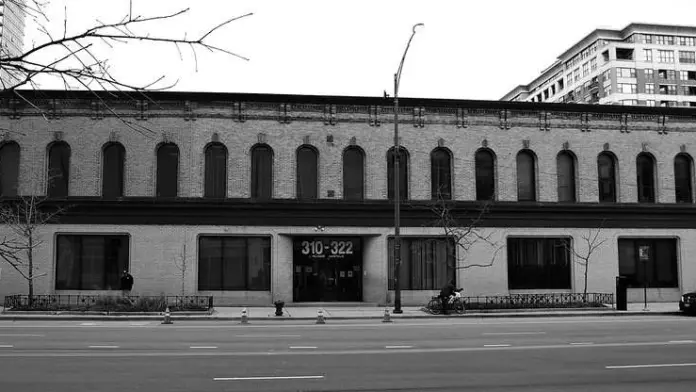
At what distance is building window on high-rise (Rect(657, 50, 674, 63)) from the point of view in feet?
349

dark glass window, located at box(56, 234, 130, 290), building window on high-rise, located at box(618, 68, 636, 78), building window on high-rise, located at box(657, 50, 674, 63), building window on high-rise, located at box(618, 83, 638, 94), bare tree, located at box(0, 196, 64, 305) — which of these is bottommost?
dark glass window, located at box(56, 234, 130, 290)

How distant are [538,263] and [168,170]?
19.3 m

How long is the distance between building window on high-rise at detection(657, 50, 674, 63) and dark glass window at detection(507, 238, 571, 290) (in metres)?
84.1

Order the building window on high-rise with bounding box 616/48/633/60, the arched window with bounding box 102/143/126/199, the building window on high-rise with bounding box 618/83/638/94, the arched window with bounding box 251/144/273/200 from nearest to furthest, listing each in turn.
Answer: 1. the arched window with bounding box 102/143/126/199
2. the arched window with bounding box 251/144/273/200
3. the building window on high-rise with bounding box 618/83/638/94
4. the building window on high-rise with bounding box 616/48/633/60

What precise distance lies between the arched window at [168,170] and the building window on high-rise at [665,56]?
95036 mm

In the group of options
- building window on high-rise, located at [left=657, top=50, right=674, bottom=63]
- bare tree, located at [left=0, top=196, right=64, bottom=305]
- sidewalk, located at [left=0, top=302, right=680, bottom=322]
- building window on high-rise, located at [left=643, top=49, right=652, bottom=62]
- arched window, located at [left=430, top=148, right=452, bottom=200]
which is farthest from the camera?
building window on high-rise, located at [left=657, top=50, right=674, bottom=63]

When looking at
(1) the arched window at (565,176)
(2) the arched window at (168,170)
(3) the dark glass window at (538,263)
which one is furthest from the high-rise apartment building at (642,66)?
(2) the arched window at (168,170)

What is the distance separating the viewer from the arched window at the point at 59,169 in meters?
32.5

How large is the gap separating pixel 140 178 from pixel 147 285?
5.12 m

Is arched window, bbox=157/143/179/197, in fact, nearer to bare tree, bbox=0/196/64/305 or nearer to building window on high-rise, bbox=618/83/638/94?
bare tree, bbox=0/196/64/305

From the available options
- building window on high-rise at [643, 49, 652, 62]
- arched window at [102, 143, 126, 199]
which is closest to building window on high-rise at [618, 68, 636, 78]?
building window on high-rise at [643, 49, 652, 62]

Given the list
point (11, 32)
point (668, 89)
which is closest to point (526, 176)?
point (11, 32)

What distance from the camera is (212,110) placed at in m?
33.1

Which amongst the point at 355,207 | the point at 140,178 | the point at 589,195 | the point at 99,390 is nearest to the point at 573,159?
the point at 589,195
